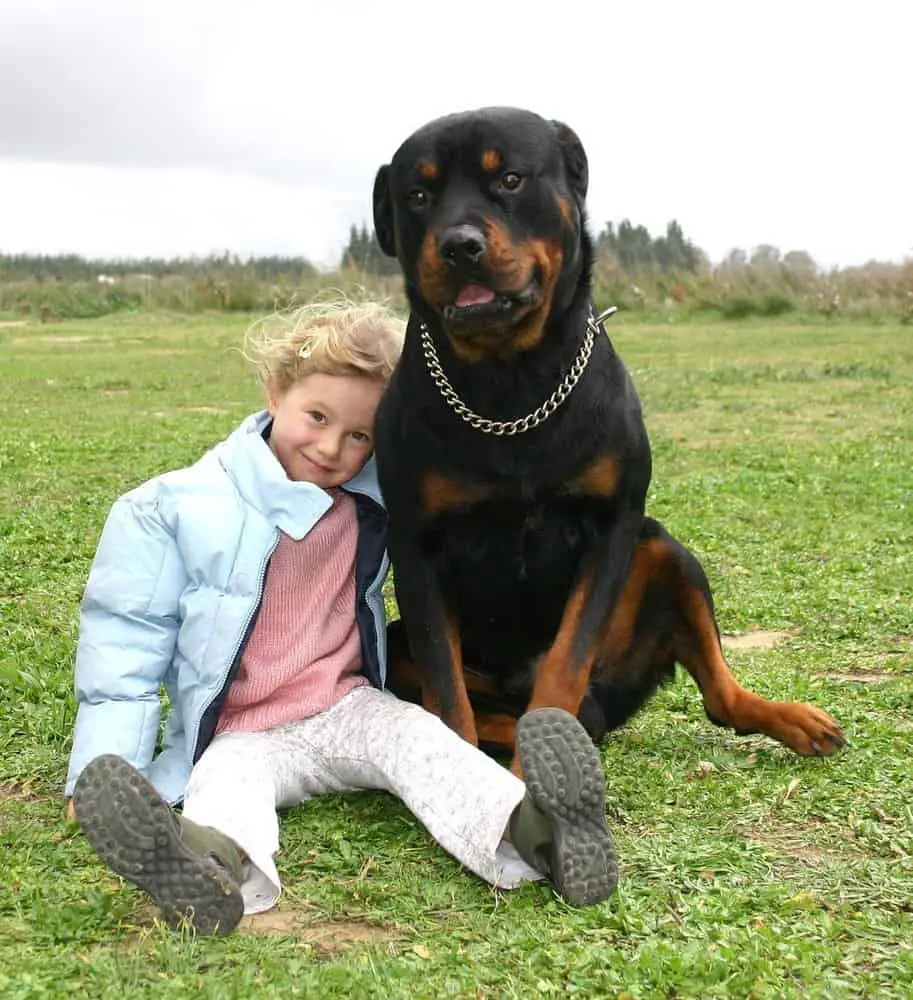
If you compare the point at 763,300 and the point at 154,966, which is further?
the point at 763,300

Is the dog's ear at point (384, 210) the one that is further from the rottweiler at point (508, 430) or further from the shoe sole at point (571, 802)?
the shoe sole at point (571, 802)

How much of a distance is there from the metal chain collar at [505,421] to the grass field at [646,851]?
92 centimetres

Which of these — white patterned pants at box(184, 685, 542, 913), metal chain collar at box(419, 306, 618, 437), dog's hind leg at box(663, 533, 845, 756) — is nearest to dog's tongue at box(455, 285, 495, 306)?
metal chain collar at box(419, 306, 618, 437)

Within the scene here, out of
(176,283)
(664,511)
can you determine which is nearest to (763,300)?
(176,283)

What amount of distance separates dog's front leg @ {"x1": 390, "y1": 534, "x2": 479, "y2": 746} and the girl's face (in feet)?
1.03

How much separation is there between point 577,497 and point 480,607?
0.44 metres

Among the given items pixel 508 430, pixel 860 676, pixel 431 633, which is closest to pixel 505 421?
pixel 508 430

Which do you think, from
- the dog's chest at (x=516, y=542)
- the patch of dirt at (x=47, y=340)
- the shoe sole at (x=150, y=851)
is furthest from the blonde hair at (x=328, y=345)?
the patch of dirt at (x=47, y=340)

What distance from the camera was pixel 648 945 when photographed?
241cm

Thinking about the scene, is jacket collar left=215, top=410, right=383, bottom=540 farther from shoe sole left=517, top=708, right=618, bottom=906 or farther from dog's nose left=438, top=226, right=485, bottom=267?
shoe sole left=517, top=708, right=618, bottom=906

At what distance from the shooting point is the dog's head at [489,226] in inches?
127

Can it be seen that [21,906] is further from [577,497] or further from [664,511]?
[664,511]

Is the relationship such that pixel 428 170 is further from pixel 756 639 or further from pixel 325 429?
pixel 756 639

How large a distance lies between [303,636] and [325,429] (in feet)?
1.85
